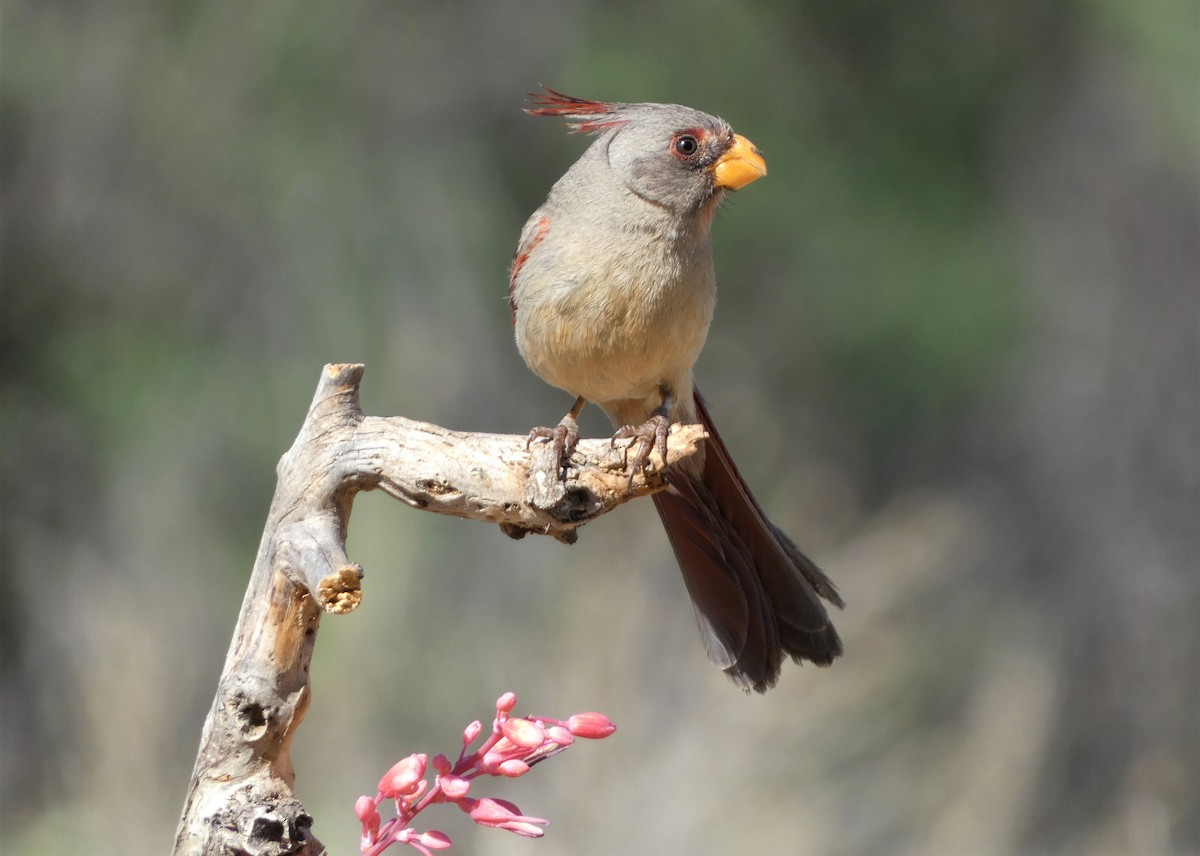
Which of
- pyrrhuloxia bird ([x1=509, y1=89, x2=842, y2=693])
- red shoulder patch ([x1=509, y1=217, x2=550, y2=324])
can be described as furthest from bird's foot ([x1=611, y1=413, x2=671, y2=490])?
red shoulder patch ([x1=509, y1=217, x2=550, y2=324])

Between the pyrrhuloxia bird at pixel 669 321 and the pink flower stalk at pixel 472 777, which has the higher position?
the pyrrhuloxia bird at pixel 669 321

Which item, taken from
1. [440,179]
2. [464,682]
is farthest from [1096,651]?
[440,179]

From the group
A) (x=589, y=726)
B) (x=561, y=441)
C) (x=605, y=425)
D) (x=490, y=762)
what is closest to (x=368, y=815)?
(x=490, y=762)

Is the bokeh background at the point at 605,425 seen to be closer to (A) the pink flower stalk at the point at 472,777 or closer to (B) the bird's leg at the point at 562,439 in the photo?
(B) the bird's leg at the point at 562,439

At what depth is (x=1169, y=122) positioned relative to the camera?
8.55 metres

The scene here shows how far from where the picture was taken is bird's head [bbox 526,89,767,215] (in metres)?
3.18

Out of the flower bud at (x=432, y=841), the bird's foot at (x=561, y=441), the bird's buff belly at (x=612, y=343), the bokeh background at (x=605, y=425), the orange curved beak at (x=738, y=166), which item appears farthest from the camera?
the bokeh background at (x=605, y=425)

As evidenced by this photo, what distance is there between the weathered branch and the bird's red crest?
3.00 ft

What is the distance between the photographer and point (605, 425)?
7098 millimetres

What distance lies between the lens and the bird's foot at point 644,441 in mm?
2402

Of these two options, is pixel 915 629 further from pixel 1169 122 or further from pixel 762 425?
pixel 1169 122

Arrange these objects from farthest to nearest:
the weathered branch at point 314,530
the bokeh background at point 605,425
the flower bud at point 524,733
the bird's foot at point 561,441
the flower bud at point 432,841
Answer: the bokeh background at point 605,425 < the bird's foot at point 561,441 < the weathered branch at point 314,530 < the flower bud at point 524,733 < the flower bud at point 432,841

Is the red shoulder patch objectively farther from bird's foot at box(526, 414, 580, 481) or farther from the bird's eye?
bird's foot at box(526, 414, 580, 481)

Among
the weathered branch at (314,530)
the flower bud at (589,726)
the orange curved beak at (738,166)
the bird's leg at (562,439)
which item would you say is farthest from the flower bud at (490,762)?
the orange curved beak at (738,166)
